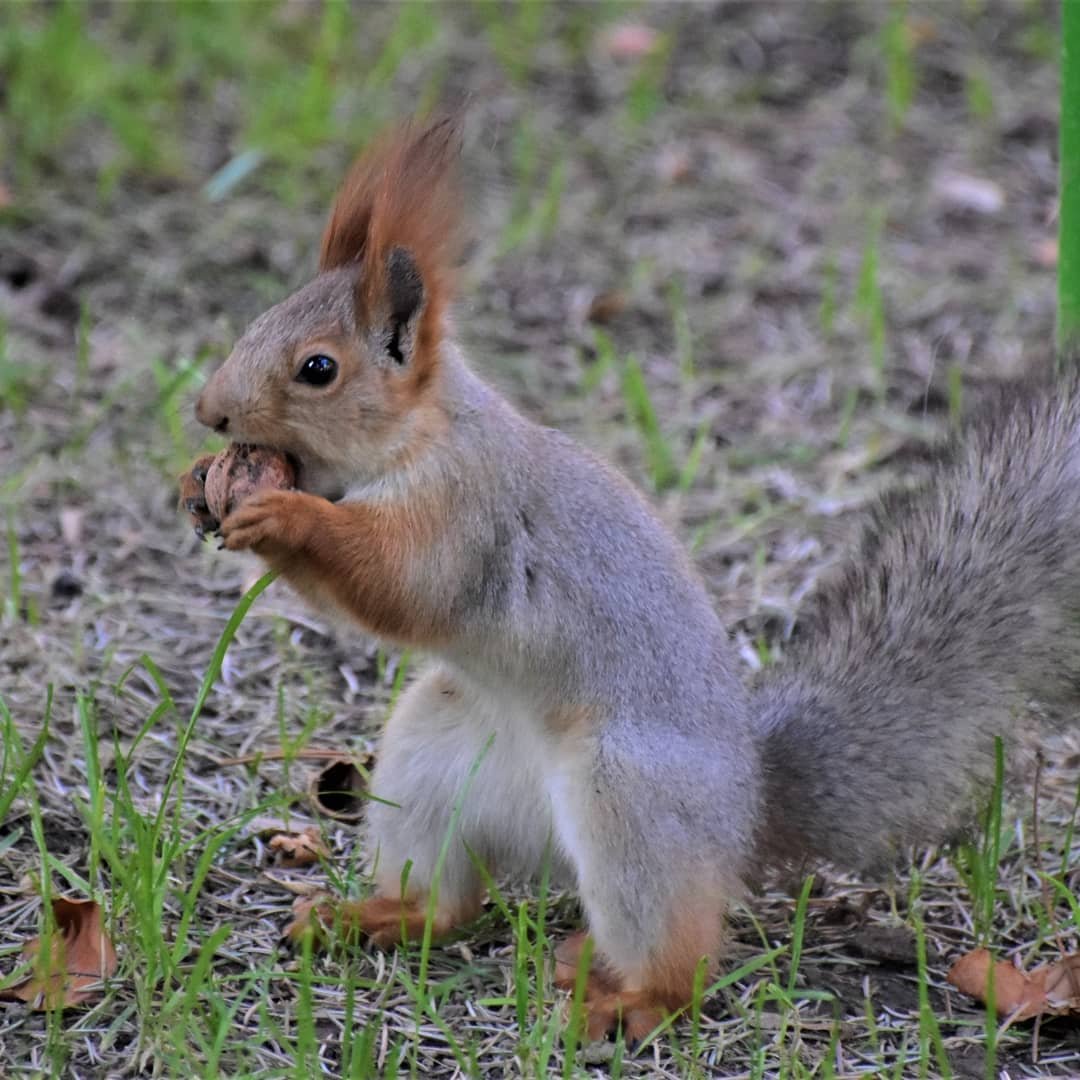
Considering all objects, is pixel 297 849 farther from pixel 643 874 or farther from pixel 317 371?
pixel 317 371

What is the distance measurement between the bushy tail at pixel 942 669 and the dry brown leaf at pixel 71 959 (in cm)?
76

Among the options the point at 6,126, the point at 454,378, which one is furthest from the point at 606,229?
the point at 454,378

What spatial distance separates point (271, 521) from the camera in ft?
6.41

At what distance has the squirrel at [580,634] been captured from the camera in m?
2.00

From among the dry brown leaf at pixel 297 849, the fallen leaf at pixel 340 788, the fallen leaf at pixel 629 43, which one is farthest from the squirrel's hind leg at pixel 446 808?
the fallen leaf at pixel 629 43

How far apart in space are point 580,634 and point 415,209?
0.51m

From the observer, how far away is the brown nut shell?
2047mm

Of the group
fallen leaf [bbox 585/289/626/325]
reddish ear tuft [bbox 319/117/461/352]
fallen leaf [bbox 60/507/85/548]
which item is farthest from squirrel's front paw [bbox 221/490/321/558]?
fallen leaf [bbox 585/289/626/325]

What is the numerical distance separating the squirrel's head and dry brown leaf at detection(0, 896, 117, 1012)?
0.54 metres

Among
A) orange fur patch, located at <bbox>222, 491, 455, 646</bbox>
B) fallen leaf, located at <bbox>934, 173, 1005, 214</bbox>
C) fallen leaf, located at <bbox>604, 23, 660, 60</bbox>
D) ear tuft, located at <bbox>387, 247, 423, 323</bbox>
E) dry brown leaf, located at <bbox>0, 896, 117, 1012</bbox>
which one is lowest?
fallen leaf, located at <bbox>934, 173, 1005, 214</bbox>

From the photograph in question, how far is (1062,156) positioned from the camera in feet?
8.65

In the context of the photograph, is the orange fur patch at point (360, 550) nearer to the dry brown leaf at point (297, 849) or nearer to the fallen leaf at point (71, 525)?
the dry brown leaf at point (297, 849)

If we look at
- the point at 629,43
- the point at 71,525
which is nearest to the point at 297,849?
the point at 71,525

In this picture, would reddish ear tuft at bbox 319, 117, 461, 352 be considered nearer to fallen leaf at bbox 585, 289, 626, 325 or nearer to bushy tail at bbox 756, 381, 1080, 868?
bushy tail at bbox 756, 381, 1080, 868
